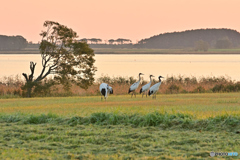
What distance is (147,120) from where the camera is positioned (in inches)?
537

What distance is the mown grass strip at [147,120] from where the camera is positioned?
12864 millimetres

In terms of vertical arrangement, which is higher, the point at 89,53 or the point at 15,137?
the point at 89,53

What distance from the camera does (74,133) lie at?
1233 cm

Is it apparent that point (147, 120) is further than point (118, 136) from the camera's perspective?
Yes

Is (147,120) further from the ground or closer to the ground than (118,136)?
further from the ground

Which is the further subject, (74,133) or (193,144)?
(74,133)

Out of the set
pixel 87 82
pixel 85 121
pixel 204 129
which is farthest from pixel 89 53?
pixel 204 129

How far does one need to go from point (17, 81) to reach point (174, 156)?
3192 centimetres

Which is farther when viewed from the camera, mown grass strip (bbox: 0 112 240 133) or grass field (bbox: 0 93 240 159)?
mown grass strip (bbox: 0 112 240 133)

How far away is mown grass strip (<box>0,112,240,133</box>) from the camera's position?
12864mm

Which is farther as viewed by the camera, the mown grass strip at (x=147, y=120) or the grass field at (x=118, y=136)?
the mown grass strip at (x=147, y=120)

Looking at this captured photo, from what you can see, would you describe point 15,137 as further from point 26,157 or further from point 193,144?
point 193,144

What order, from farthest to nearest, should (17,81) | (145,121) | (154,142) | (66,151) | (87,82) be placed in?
(17,81)
(87,82)
(145,121)
(154,142)
(66,151)

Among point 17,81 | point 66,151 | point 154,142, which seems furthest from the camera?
point 17,81
